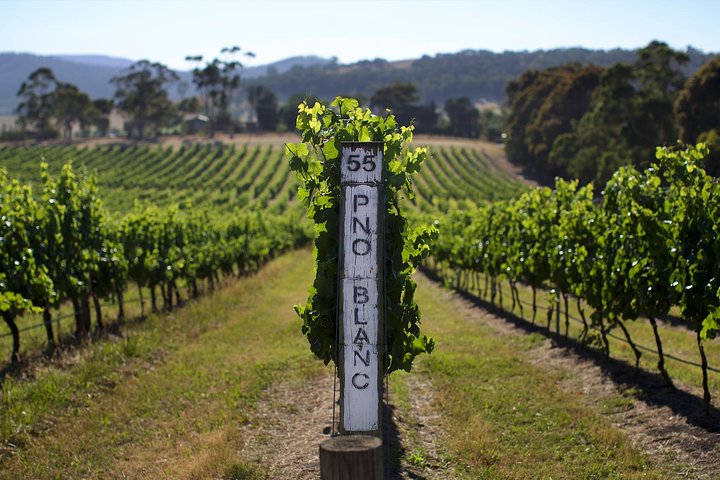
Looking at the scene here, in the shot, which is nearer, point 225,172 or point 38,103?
point 225,172

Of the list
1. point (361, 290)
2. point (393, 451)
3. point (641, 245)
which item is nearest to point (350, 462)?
point (361, 290)

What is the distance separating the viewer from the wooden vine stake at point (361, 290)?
19.0ft

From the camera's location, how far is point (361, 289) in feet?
19.2

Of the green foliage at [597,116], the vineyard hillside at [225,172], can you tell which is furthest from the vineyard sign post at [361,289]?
the vineyard hillside at [225,172]

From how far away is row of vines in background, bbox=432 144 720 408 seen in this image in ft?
32.6

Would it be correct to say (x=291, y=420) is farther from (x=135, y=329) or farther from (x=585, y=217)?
(x=135, y=329)

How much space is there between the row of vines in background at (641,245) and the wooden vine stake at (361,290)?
5.41 meters

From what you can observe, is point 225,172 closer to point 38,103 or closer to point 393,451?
point 38,103

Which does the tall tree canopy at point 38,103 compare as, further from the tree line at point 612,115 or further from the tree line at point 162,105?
the tree line at point 612,115

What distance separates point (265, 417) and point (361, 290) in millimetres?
5797

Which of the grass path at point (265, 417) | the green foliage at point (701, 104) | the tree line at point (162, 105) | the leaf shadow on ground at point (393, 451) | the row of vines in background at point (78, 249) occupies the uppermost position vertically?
the tree line at point (162, 105)

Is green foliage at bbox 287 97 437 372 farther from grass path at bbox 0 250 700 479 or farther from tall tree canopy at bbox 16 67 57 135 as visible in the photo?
tall tree canopy at bbox 16 67 57 135

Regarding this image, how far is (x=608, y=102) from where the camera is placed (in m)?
57.0

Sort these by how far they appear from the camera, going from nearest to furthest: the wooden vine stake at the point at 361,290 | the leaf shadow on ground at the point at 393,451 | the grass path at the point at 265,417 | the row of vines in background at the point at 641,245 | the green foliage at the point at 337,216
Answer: the wooden vine stake at the point at 361,290 → the green foliage at the point at 337,216 → the leaf shadow on ground at the point at 393,451 → the grass path at the point at 265,417 → the row of vines in background at the point at 641,245
